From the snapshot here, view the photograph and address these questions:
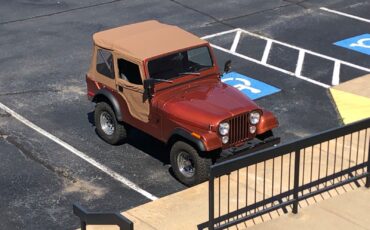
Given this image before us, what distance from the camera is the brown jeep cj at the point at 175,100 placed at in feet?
39.0

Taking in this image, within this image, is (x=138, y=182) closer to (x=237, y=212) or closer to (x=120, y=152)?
(x=120, y=152)

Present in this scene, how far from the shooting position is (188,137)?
1184 cm

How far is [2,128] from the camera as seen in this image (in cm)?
1441

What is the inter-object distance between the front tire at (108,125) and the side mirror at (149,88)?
1.16 m

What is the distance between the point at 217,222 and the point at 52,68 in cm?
906

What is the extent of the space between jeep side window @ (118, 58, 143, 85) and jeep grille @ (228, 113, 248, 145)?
1.83m

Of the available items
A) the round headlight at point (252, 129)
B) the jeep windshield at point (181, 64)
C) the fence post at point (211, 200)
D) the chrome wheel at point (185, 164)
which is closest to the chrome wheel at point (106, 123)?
the jeep windshield at point (181, 64)

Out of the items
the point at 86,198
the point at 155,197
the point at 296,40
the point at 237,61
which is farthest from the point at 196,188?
the point at 296,40

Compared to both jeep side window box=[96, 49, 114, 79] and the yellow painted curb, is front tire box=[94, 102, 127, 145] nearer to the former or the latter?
jeep side window box=[96, 49, 114, 79]

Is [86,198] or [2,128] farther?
[2,128]

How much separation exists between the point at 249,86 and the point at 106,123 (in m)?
4.02

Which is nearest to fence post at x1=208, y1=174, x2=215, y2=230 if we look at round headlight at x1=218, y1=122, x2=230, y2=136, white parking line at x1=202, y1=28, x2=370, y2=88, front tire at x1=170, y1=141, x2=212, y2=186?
front tire at x1=170, y1=141, x2=212, y2=186

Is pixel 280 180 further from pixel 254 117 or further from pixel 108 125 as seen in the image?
pixel 108 125

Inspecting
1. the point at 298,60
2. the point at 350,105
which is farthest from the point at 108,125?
the point at 298,60
